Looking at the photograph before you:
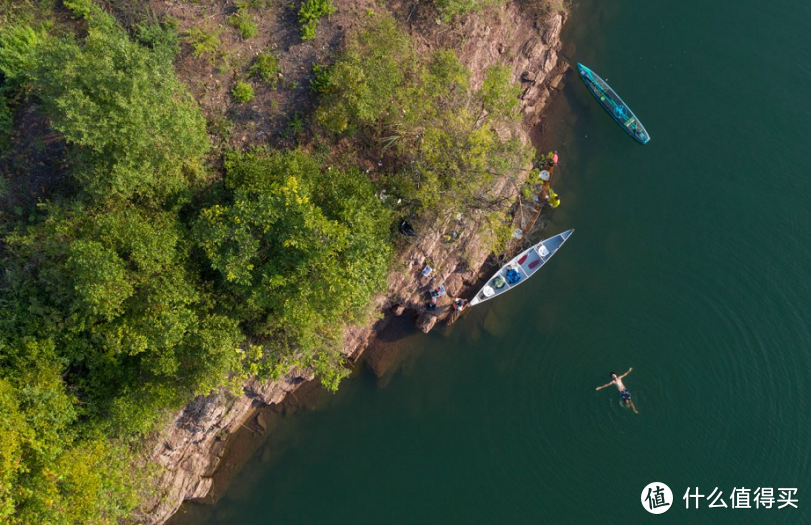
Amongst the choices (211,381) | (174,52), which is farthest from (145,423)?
(174,52)

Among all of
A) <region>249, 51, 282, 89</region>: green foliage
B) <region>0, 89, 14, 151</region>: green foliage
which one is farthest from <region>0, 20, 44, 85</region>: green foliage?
<region>249, 51, 282, 89</region>: green foliage

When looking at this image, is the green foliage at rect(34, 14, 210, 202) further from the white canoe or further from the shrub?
the white canoe

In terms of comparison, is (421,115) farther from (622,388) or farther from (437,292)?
(622,388)

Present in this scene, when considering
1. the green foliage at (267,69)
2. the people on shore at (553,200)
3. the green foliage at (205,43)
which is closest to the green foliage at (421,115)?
the green foliage at (267,69)

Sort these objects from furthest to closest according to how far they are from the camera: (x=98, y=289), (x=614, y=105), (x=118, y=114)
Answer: (x=614, y=105)
(x=118, y=114)
(x=98, y=289)

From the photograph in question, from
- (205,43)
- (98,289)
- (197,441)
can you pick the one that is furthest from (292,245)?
(197,441)

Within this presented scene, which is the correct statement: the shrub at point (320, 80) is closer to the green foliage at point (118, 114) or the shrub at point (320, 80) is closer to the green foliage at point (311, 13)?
the green foliage at point (311, 13)

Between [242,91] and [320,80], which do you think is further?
[320,80]
